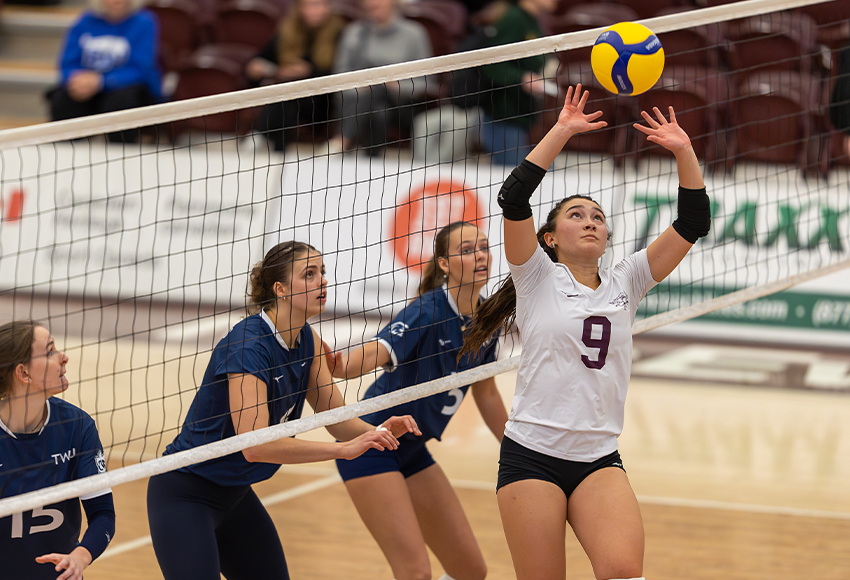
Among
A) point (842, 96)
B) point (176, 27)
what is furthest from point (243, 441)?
point (176, 27)

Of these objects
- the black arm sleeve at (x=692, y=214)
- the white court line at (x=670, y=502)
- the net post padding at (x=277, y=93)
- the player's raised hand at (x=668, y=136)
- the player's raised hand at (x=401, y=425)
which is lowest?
the white court line at (x=670, y=502)

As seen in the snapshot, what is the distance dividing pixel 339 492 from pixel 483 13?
273 inches

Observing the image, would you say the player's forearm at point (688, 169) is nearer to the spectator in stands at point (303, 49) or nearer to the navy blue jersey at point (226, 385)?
the navy blue jersey at point (226, 385)

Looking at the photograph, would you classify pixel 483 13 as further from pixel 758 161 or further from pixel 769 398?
pixel 769 398

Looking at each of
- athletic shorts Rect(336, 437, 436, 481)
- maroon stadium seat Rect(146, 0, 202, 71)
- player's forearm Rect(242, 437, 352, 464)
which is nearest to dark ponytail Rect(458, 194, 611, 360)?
athletic shorts Rect(336, 437, 436, 481)

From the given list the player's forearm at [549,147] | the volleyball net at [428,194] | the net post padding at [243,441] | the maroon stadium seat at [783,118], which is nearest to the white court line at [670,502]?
the volleyball net at [428,194]

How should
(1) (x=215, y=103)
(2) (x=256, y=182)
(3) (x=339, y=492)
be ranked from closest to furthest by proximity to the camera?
(1) (x=215, y=103) < (3) (x=339, y=492) < (2) (x=256, y=182)

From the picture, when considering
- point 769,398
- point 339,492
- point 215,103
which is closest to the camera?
point 215,103

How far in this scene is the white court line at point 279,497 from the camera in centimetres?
596

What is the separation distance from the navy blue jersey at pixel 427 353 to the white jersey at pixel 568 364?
0.73 metres

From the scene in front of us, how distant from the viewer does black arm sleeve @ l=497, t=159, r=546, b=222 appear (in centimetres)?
365

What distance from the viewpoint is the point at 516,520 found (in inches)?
148

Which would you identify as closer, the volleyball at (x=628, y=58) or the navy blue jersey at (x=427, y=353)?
the volleyball at (x=628, y=58)

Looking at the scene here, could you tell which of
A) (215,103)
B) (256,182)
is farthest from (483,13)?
(215,103)
